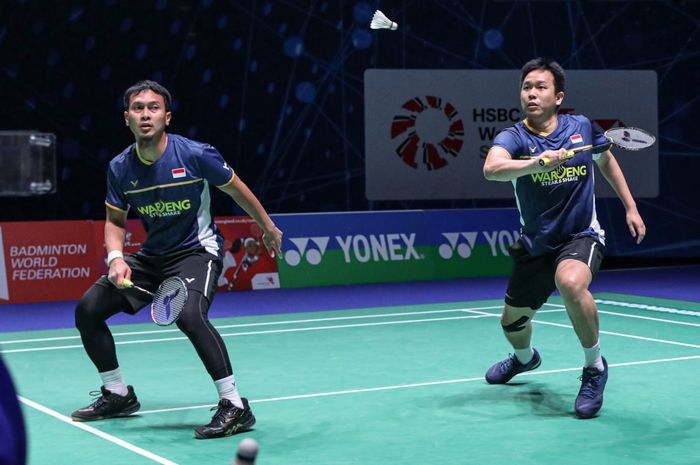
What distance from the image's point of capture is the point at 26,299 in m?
10.3

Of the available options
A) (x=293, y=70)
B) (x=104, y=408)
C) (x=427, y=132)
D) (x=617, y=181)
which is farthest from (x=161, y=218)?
(x=427, y=132)

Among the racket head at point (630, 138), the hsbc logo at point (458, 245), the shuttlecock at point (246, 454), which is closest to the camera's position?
the shuttlecock at point (246, 454)

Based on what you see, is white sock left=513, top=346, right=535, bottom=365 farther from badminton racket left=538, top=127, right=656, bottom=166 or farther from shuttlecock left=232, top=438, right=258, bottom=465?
shuttlecock left=232, top=438, right=258, bottom=465

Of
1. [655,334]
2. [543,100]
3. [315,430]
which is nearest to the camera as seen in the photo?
[315,430]

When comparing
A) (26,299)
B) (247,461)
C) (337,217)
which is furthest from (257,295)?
(247,461)

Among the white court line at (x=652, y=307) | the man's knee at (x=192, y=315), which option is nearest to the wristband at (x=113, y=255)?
the man's knee at (x=192, y=315)

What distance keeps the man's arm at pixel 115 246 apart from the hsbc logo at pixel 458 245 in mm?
7284

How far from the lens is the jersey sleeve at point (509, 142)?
5039 mm

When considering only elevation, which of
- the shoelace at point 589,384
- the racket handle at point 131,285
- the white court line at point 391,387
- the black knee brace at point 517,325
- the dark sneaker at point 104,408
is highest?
the racket handle at point 131,285

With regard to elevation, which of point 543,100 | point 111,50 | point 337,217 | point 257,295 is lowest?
point 257,295

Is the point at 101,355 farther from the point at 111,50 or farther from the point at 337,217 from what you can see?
the point at 111,50

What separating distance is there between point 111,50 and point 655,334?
6.90m

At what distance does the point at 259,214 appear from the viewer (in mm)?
4758

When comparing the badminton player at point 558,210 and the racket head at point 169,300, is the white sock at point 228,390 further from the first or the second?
the badminton player at point 558,210
